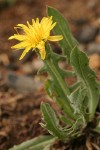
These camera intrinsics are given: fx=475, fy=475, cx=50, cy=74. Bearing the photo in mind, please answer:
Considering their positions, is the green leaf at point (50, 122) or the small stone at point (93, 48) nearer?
the green leaf at point (50, 122)

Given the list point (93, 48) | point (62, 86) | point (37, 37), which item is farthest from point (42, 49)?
point (93, 48)

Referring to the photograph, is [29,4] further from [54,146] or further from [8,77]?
[54,146]

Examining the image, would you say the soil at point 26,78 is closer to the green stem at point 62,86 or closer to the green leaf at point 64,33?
the green stem at point 62,86

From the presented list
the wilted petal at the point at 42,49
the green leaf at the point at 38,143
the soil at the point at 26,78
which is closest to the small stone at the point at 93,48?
the soil at the point at 26,78

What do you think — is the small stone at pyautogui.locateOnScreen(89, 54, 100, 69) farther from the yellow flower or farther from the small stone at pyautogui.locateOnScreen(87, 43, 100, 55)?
the yellow flower

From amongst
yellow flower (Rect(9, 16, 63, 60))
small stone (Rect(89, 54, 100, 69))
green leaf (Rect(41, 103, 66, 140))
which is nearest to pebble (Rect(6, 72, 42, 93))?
small stone (Rect(89, 54, 100, 69))

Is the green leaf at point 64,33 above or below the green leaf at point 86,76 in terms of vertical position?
above
